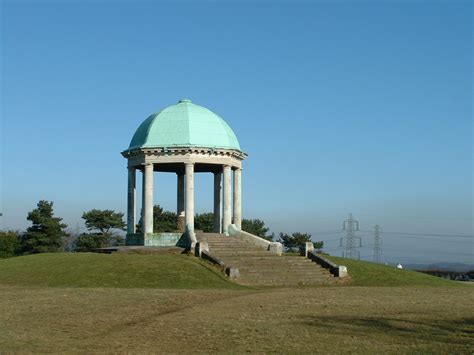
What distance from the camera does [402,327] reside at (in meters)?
17.5

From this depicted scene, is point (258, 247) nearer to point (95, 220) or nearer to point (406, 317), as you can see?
point (406, 317)

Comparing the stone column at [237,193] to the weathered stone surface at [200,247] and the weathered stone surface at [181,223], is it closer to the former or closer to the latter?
the weathered stone surface at [181,223]

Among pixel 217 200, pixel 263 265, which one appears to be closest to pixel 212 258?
pixel 263 265

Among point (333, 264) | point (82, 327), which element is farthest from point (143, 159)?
point (82, 327)

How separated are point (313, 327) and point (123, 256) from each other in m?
23.4

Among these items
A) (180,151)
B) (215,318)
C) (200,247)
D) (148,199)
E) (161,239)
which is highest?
(180,151)

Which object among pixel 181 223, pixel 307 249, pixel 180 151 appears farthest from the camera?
pixel 181 223

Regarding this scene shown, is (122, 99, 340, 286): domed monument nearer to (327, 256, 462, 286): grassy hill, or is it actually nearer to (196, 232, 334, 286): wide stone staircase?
(196, 232, 334, 286): wide stone staircase

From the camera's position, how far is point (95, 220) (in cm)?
7606

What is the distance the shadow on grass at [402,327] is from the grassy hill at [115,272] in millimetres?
14261

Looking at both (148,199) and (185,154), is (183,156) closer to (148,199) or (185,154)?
(185,154)

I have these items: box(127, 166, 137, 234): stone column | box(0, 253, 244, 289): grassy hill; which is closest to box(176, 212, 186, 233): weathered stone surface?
box(127, 166, 137, 234): stone column

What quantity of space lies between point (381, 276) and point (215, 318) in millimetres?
20998

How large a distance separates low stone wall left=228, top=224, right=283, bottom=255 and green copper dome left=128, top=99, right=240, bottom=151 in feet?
20.5
